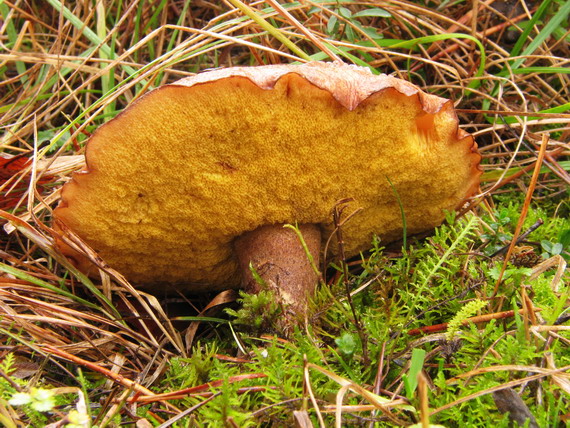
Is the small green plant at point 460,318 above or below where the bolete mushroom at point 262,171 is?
below

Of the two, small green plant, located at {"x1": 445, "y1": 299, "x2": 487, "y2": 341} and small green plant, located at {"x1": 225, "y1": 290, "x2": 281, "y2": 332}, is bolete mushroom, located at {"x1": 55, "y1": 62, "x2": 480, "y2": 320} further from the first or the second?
small green plant, located at {"x1": 445, "y1": 299, "x2": 487, "y2": 341}

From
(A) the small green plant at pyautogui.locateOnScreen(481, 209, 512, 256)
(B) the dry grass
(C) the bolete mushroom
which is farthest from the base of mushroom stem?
(A) the small green plant at pyautogui.locateOnScreen(481, 209, 512, 256)

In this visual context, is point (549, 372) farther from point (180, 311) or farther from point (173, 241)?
point (180, 311)

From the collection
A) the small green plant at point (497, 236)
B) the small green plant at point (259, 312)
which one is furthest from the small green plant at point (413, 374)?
the small green plant at point (497, 236)

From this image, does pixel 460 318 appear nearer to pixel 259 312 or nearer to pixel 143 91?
pixel 259 312

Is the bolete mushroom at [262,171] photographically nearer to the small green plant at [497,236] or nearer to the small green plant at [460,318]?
the small green plant at [497,236]

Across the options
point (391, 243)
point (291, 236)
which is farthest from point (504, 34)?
point (291, 236)
